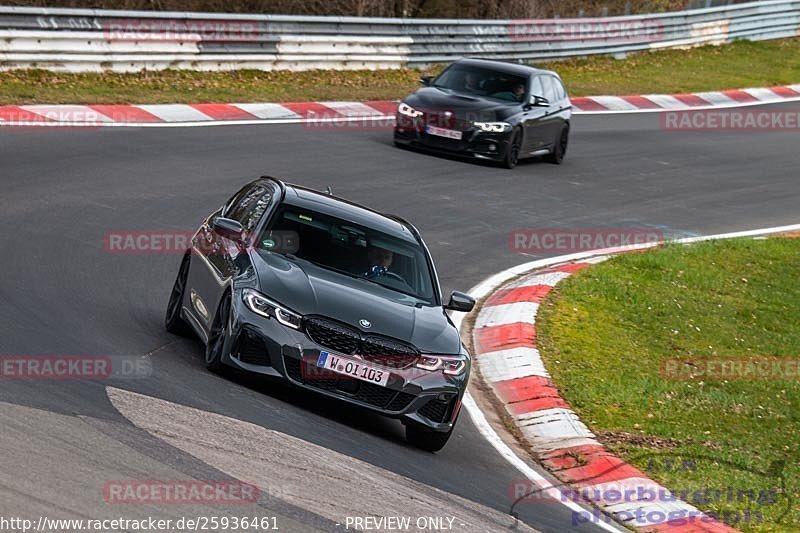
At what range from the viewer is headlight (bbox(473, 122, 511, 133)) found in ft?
68.6

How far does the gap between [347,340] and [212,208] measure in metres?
7.00

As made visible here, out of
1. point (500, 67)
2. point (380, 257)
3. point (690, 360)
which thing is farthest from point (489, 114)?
point (380, 257)

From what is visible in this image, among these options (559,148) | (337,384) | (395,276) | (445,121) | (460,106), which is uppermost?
(395,276)

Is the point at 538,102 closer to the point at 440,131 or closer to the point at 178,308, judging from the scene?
the point at 440,131

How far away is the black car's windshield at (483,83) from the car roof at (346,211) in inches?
442

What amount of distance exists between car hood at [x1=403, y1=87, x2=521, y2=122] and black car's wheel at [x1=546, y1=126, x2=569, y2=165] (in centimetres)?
152

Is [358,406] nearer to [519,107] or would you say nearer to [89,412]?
[89,412]

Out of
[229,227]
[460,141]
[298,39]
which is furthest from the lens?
[298,39]

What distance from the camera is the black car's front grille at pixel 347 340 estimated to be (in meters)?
8.77

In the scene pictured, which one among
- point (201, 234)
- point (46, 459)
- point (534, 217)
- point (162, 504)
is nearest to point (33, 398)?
point (46, 459)

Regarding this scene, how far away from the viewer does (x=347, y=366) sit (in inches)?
343

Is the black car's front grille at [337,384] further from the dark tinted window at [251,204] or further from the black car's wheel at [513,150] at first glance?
the black car's wheel at [513,150]

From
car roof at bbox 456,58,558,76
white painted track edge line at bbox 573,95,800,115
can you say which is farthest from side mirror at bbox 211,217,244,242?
white painted track edge line at bbox 573,95,800,115

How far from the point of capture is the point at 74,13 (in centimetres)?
2125
